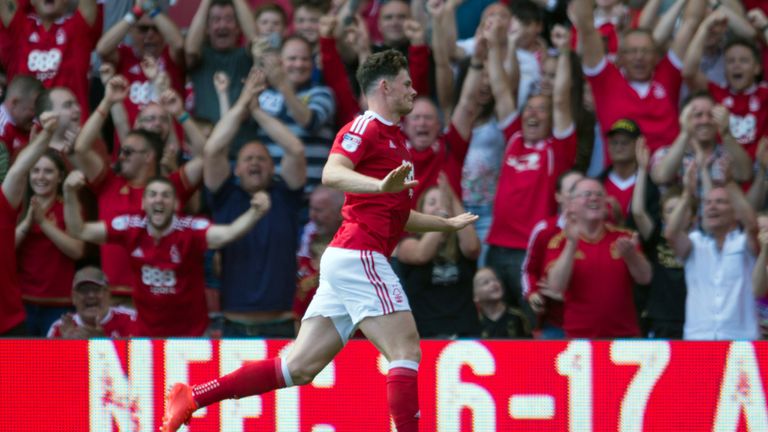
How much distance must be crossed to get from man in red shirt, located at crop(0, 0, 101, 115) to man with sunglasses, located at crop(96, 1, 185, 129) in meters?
0.17

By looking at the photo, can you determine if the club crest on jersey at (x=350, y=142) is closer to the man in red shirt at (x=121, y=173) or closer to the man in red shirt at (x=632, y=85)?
the man in red shirt at (x=121, y=173)

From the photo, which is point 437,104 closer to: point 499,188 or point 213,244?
point 499,188

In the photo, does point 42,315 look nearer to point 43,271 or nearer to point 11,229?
point 43,271

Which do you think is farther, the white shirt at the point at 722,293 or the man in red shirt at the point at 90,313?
the man in red shirt at the point at 90,313

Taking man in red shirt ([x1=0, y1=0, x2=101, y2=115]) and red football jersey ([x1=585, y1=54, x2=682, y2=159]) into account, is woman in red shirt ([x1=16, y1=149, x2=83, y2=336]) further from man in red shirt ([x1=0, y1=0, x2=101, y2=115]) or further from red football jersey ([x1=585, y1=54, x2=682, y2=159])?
red football jersey ([x1=585, y1=54, x2=682, y2=159])

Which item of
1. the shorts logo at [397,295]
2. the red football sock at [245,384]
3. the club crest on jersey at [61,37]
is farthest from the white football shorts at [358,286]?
the club crest on jersey at [61,37]

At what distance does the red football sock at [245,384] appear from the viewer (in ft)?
21.5

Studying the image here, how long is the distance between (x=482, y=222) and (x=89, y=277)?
290 centimetres

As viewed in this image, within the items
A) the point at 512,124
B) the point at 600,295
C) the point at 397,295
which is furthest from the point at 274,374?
the point at 512,124

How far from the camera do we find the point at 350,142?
6.32m

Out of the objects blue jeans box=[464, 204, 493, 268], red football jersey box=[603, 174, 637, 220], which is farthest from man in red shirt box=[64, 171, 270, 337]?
red football jersey box=[603, 174, 637, 220]

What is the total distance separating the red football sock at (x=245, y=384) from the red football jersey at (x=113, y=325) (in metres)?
3.03

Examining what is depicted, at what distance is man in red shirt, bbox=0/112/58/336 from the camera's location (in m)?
9.22

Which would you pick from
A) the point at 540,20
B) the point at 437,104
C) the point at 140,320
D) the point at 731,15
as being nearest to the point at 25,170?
the point at 140,320
